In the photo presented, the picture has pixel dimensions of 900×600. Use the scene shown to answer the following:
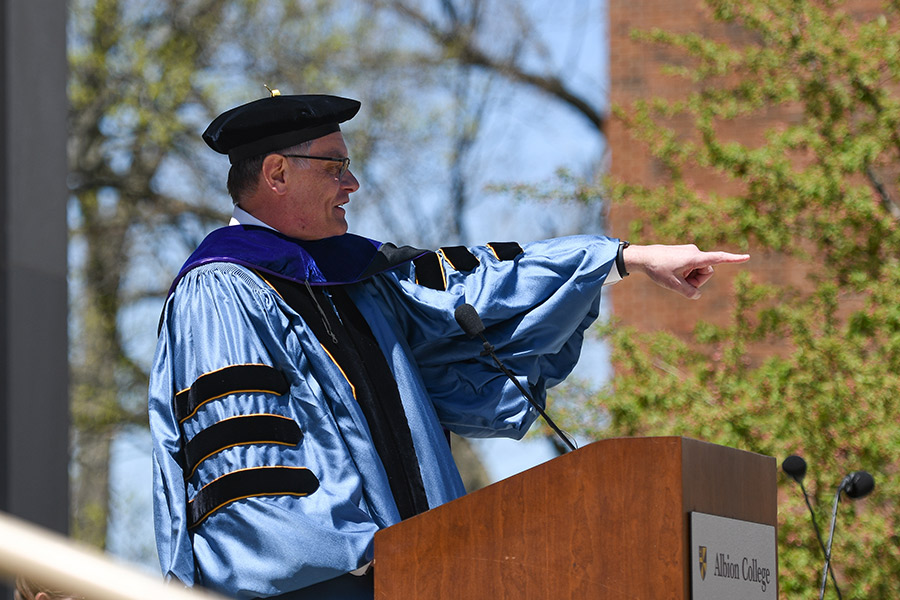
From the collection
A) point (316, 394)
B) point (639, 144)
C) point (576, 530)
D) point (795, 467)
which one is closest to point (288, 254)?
point (316, 394)

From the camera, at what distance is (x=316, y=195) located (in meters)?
3.18

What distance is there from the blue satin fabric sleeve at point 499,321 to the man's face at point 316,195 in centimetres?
21

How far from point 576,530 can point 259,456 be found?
752mm

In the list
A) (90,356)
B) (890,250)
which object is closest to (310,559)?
(890,250)

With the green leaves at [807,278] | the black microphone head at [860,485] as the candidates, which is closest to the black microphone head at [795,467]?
the black microphone head at [860,485]

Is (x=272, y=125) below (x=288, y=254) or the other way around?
the other way around

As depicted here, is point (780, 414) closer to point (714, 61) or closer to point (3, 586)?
point (714, 61)

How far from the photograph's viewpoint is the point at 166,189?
538 inches

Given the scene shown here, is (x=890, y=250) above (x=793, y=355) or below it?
above

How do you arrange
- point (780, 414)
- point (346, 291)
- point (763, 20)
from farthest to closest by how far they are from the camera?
point (763, 20) < point (780, 414) < point (346, 291)

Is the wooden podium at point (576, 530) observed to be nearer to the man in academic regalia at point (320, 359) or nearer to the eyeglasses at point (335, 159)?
the man in academic regalia at point (320, 359)

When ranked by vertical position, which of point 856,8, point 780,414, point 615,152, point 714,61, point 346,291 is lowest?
point 346,291

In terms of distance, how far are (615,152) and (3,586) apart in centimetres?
739

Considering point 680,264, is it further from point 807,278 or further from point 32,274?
point 807,278
